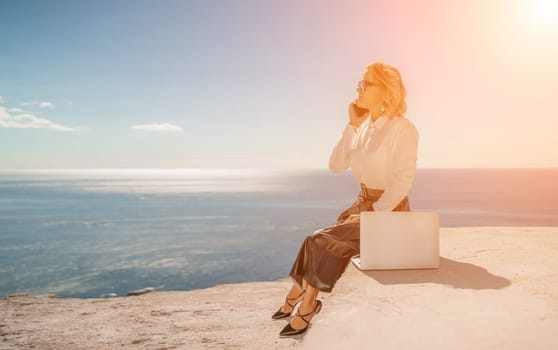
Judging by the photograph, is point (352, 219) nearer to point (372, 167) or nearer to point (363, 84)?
point (372, 167)

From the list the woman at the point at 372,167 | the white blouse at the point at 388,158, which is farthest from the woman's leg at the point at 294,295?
the white blouse at the point at 388,158

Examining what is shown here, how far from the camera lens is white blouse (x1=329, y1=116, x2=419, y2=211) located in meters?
3.79

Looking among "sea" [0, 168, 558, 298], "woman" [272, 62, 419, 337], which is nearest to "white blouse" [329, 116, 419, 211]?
"woman" [272, 62, 419, 337]

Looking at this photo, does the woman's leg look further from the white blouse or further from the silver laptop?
the white blouse

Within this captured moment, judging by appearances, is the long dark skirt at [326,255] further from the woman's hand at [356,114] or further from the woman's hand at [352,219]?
the woman's hand at [356,114]

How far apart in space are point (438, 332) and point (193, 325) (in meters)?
5.10

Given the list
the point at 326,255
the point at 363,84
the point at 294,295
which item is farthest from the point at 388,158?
the point at 294,295

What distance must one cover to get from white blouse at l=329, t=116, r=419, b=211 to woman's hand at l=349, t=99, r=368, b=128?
121 mm

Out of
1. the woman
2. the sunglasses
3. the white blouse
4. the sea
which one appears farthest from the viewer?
the sea

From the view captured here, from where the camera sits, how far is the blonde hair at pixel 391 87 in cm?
388

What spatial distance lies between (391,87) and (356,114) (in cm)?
46

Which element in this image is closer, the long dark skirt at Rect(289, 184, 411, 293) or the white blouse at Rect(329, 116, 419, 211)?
the long dark skirt at Rect(289, 184, 411, 293)

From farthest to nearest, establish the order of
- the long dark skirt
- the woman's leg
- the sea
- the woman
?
the sea
the woman's leg
the woman
the long dark skirt

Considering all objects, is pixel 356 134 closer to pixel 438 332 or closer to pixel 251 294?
pixel 438 332
